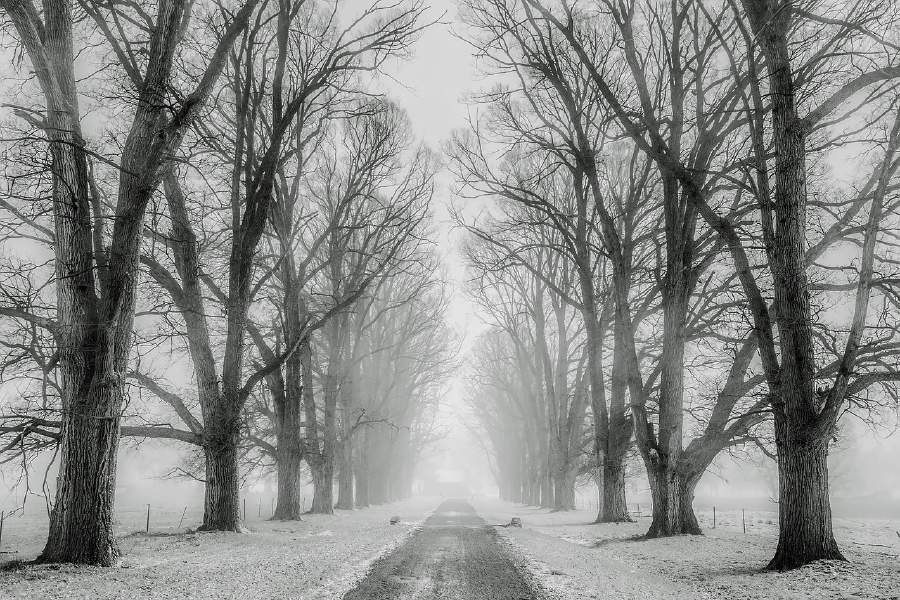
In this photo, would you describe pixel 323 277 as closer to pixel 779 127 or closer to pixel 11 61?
pixel 11 61

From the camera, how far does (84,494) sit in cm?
716

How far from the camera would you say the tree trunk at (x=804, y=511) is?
7625 millimetres

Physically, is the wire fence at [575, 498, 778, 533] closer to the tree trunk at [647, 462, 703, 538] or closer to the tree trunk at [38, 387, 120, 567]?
the tree trunk at [647, 462, 703, 538]

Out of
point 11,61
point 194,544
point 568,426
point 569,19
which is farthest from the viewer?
point 568,426

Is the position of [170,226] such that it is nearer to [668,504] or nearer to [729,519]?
[668,504]

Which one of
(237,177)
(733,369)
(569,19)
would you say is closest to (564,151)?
(569,19)

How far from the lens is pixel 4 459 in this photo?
37.4 ft

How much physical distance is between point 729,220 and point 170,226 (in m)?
13.3

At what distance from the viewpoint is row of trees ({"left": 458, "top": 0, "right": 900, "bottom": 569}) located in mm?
8148

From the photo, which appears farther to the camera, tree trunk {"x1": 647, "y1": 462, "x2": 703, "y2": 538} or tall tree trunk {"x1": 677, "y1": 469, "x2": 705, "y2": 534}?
tall tree trunk {"x1": 677, "y1": 469, "x2": 705, "y2": 534}

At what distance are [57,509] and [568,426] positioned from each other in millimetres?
18490

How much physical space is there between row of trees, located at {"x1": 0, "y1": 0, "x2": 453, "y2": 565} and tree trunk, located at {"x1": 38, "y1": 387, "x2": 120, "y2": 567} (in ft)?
0.07

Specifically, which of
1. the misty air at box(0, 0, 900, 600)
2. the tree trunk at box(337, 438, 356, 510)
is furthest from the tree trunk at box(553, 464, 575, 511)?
the tree trunk at box(337, 438, 356, 510)

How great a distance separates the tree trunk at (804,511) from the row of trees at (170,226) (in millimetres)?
8722
